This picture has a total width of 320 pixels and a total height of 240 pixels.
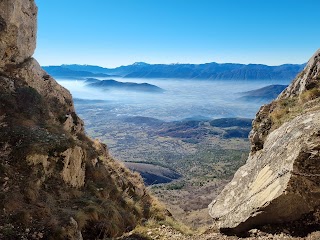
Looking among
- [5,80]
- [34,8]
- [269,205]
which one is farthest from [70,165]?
[34,8]

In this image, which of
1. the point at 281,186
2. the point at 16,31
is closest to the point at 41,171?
the point at 281,186

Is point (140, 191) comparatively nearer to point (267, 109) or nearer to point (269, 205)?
point (267, 109)

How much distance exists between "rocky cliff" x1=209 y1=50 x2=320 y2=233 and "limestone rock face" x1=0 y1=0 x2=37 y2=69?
58.6ft

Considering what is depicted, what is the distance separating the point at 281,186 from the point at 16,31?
70.9 ft

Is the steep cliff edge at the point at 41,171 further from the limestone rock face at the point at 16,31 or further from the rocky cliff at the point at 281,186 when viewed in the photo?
the rocky cliff at the point at 281,186

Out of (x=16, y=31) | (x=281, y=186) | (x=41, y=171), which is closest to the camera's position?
(x=281, y=186)

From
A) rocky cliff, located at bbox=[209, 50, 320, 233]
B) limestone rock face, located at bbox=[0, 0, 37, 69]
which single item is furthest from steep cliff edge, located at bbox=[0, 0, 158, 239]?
Answer: rocky cliff, located at bbox=[209, 50, 320, 233]

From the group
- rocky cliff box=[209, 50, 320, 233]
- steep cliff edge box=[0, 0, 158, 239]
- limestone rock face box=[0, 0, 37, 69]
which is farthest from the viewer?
limestone rock face box=[0, 0, 37, 69]

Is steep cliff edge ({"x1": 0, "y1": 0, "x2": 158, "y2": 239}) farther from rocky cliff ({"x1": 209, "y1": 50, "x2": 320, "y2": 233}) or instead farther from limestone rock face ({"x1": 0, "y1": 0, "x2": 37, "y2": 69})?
rocky cliff ({"x1": 209, "y1": 50, "x2": 320, "y2": 233})

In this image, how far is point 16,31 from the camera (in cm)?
2402

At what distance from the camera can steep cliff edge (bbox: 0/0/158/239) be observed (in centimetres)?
1210

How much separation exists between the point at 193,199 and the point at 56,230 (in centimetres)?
10653

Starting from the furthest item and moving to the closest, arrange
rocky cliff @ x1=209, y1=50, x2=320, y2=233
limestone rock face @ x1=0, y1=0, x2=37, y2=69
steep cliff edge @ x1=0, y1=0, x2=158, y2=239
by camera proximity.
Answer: limestone rock face @ x1=0, y1=0, x2=37, y2=69 → steep cliff edge @ x1=0, y1=0, x2=158, y2=239 → rocky cliff @ x1=209, y1=50, x2=320, y2=233

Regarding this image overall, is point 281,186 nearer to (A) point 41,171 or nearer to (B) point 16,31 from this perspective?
(A) point 41,171
